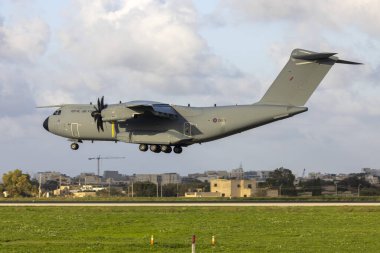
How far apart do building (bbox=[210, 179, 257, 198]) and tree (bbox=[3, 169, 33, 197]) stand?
26.8 m

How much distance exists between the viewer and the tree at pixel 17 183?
4350 inches

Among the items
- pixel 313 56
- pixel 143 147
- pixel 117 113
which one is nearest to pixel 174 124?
pixel 143 147

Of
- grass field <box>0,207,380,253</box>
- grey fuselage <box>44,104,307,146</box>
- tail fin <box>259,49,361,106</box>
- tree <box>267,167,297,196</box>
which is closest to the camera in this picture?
grass field <box>0,207,380,253</box>

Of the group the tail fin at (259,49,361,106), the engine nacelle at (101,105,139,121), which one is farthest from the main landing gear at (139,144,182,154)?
the tail fin at (259,49,361,106)

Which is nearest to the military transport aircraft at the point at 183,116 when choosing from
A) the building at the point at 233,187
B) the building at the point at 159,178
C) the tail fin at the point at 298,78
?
the tail fin at the point at 298,78

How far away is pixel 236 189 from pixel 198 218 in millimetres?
65180

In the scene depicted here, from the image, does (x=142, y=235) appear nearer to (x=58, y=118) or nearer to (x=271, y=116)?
(x=271, y=116)

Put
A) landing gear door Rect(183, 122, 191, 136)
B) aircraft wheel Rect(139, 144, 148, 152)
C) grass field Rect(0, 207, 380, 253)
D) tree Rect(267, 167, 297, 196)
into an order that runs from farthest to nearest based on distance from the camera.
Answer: tree Rect(267, 167, 297, 196) < aircraft wheel Rect(139, 144, 148, 152) < landing gear door Rect(183, 122, 191, 136) < grass field Rect(0, 207, 380, 253)

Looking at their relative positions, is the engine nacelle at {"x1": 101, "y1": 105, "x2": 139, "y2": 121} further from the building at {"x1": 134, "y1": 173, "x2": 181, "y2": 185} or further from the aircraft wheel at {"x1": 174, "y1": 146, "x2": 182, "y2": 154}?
the building at {"x1": 134, "y1": 173, "x2": 181, "y2": 185}

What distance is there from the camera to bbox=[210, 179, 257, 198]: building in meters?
108

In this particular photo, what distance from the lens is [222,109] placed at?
199ft

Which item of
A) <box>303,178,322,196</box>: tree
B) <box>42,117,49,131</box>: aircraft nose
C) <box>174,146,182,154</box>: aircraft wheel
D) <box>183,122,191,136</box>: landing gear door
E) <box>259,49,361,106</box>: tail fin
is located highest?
<box>259,49,361,106</box>: tail fin

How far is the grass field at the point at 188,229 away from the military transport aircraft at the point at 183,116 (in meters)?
8.88

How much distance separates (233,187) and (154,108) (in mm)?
51688
